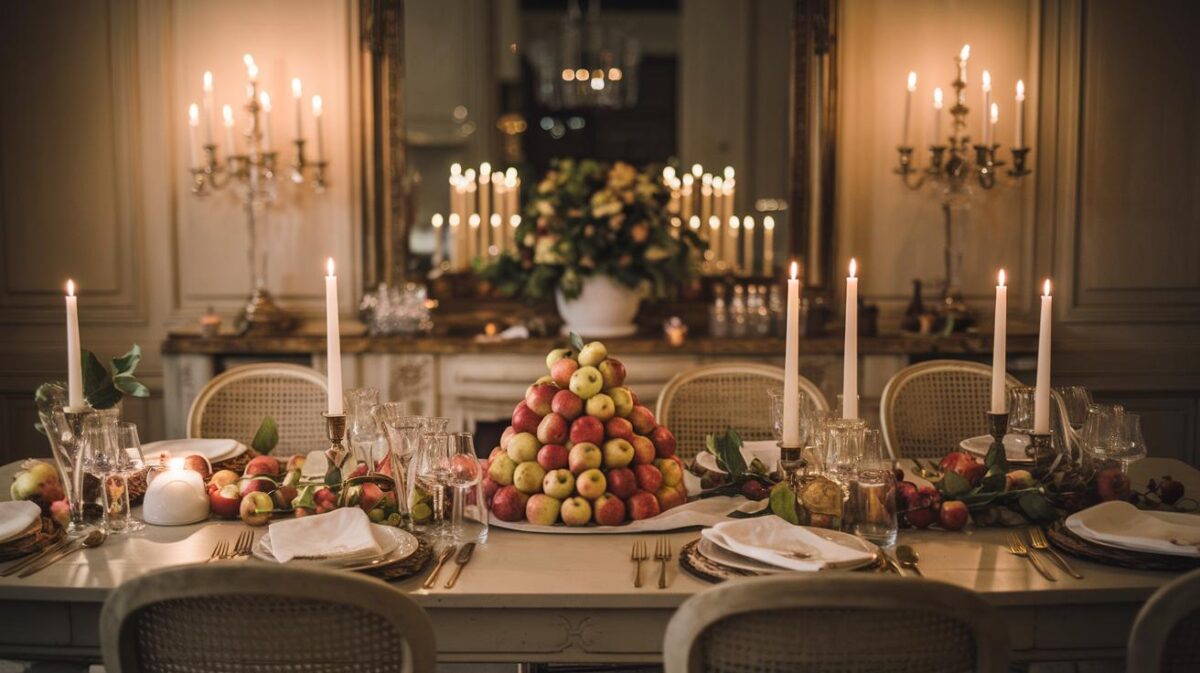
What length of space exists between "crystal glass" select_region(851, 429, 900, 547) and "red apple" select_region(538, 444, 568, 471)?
0.46m

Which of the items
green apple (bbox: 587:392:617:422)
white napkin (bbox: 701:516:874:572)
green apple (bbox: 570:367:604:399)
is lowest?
white napkin (bbox: 701:516:874:572)

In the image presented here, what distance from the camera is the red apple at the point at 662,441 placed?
A: 1.86 m

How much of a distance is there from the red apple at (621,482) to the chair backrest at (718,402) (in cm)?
82

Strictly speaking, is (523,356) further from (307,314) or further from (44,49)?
(44,49)

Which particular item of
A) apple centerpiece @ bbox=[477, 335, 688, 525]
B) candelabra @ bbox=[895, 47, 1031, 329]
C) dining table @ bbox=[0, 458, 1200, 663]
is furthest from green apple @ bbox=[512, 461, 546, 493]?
candelabra @ bbox=[895, 47, 1031, 329]

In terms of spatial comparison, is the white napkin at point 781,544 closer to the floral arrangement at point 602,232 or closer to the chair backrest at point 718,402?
the chair backrest at point 718,402

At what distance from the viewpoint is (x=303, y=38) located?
3.71 meters

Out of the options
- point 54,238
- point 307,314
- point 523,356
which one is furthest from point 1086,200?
point 54,238

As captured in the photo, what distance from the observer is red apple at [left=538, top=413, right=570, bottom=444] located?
1772 mm

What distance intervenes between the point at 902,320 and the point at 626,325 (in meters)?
0.93

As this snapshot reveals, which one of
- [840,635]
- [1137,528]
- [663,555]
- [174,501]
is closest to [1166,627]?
[840,635]

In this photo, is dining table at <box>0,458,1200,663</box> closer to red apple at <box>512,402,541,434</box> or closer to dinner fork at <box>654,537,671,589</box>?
dinner fork at <box>654,537,671,589</box>

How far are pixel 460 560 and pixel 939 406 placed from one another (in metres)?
1.50

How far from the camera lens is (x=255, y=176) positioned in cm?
360
